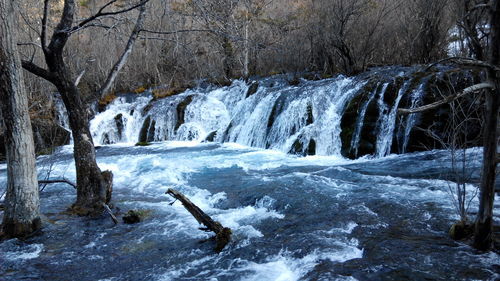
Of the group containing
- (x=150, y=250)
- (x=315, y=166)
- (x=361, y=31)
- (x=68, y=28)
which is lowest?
(x=150, y=250)

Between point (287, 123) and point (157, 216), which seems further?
point (287, 123)

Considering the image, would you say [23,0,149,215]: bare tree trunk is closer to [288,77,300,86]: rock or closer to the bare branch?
the bare branch

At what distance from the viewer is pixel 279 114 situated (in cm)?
1327

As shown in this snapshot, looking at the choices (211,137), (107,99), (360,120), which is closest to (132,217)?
(360,120)

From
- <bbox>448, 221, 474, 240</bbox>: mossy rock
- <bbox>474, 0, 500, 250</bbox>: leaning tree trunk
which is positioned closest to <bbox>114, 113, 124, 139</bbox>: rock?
<bbox>448, 221, 474, 240</bbox>: mossy rock

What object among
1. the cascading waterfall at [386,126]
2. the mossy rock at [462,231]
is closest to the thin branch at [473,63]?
the mossy rock at [462,231]

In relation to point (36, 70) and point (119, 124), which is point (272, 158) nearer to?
point (36, 70)

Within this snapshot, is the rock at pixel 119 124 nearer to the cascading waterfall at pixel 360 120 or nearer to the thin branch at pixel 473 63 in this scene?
the cascading waterfall at pixel 360 120

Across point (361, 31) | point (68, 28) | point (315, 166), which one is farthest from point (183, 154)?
point (361, 31)

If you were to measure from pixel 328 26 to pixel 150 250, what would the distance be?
13143 mm

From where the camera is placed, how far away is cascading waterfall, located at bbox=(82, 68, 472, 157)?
1032 centimetres

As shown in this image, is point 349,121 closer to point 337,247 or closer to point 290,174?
point 290,174

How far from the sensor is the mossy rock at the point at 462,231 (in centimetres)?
460

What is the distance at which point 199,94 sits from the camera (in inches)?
731
